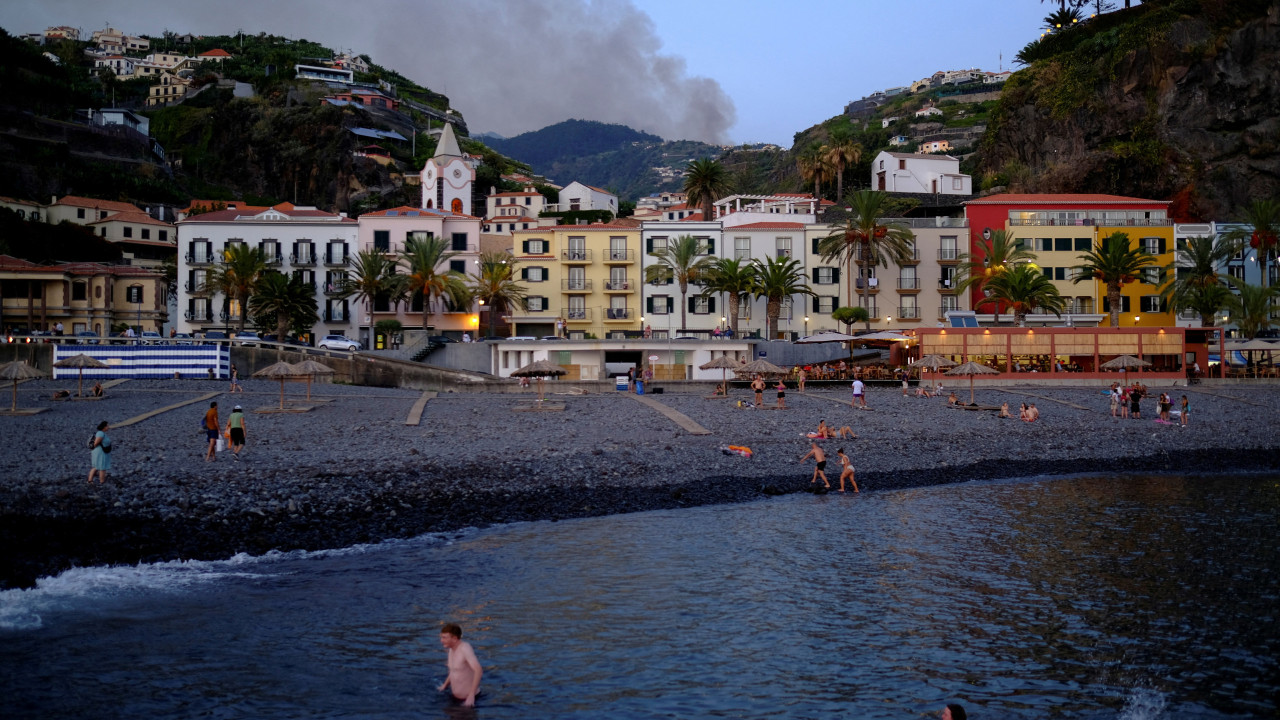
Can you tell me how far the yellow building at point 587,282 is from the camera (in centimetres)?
7444

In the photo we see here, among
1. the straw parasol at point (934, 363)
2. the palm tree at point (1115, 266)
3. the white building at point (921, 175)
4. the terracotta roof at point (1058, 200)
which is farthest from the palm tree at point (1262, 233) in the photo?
the straw parasol at point (934, 363)

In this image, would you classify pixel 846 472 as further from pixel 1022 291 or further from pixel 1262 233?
pixel 1262 233

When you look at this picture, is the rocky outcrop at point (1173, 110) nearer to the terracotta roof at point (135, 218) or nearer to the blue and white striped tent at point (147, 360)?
the blue and white striped tent at point (147, 360)

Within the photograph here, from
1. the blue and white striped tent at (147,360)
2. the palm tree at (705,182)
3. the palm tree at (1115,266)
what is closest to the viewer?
the blue and white striped tent at (147,360)

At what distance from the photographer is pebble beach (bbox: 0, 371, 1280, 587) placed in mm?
20875

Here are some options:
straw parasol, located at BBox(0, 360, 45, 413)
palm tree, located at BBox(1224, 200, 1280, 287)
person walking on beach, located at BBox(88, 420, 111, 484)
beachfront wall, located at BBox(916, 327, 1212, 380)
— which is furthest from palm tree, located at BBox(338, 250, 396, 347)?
palm tree, located at BBox(1224, 200, 1280, 287)

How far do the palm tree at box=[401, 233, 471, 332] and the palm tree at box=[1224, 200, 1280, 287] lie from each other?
56.7m

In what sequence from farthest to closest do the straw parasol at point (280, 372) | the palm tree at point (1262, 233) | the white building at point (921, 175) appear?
1. the white building at point (921, 175)
2. the palm tree at point (1262, 233)
3. the straw parasol at point (280, 372)

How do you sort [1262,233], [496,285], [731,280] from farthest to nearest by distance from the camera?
[496,285]
[1262,233]
[731,280]

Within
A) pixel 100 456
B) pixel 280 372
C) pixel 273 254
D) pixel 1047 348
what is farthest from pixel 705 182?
pixel 100 456

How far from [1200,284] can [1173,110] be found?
21.6 metres

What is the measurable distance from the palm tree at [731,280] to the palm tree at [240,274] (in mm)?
31262

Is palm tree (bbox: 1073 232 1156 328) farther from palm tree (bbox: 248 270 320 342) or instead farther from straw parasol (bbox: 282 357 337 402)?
palm tree (bbox: 248 270 320 342)

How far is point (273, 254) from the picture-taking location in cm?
7181
